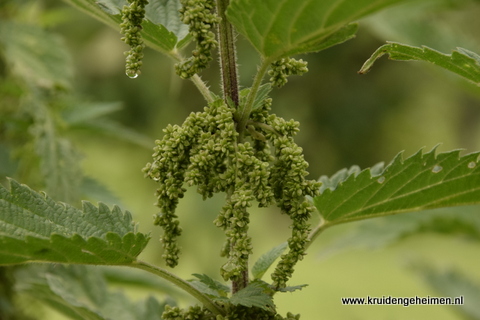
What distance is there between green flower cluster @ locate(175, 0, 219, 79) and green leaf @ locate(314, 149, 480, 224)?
294mm

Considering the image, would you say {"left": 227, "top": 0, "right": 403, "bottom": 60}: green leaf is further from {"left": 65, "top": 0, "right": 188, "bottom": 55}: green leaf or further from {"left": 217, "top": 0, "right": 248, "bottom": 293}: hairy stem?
{"left": 65, "top": 0, "right": 188, "bottom": 55}: green leaf

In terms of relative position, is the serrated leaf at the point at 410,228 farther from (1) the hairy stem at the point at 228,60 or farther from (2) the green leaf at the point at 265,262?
(1) the hairy stem at the point at 228,60

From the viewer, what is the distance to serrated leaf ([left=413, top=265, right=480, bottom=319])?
2082 millimetres

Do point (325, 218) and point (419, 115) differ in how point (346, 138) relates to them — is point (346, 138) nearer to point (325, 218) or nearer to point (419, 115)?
point (419, 115)

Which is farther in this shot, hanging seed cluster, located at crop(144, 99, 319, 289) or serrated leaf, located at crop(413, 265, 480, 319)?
serrated leaf, located at crop(413, 265, 480, 319)

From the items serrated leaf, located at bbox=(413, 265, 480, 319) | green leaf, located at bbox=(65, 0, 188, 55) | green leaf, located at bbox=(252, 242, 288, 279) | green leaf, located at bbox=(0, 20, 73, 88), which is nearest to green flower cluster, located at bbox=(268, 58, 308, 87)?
green leaf, located at bbox=(65, 0, 188, 55)

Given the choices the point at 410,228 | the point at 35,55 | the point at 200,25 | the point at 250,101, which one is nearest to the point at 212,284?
the point at 250,101

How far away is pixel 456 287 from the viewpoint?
2.21m

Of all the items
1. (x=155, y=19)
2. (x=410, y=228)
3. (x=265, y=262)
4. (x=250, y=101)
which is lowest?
(x=265, y=262)

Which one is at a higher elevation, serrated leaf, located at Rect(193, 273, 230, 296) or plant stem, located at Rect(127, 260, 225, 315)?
serrated leaf, located at Rect(193, 273, 230, 296)

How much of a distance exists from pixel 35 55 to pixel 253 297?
1224mm

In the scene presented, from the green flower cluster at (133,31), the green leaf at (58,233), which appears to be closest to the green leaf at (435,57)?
the green flower cluster at (133,31)

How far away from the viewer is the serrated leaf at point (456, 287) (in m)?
2.08

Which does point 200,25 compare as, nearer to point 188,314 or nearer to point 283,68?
point 283,68
